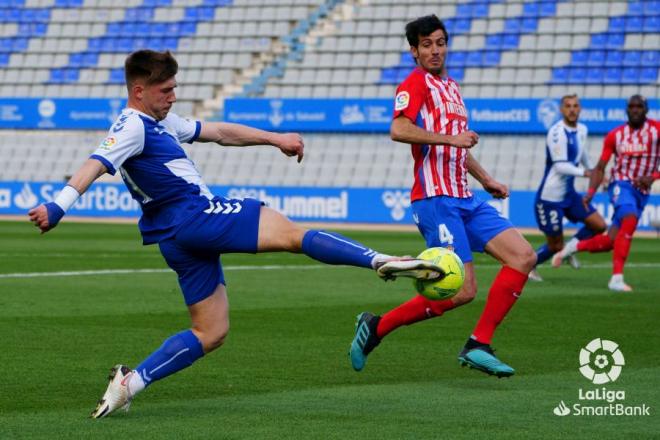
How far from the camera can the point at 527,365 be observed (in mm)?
8148

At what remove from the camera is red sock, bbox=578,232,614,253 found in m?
15.3

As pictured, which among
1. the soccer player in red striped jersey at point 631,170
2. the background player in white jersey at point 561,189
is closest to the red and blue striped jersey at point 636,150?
the soccer player in red striped jersey at point 631,170

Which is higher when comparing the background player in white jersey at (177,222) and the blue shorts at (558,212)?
the background player in white jersey at (177,222)

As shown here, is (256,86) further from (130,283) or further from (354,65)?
(130,283)

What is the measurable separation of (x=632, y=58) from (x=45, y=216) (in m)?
28.8

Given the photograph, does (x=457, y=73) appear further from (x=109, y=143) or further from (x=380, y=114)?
(x=109, y=143)

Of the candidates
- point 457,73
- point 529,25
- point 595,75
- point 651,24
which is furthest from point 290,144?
point 529,25

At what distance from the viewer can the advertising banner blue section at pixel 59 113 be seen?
123 feet

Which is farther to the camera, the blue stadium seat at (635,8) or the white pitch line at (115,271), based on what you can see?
the blue stadium seat at (635,8)

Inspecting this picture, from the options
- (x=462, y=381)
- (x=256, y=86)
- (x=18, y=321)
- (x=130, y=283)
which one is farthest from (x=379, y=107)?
(x=462, y=381)

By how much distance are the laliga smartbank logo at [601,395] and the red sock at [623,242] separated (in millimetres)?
5726

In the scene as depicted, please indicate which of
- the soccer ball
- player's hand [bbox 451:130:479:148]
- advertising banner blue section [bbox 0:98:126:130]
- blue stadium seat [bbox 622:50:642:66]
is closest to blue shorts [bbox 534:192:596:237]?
player's hand [bbox 451:130:479:148]

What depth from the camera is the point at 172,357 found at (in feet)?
20.8

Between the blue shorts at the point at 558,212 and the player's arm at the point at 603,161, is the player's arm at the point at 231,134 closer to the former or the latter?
the player's arm at the point at 603,161
